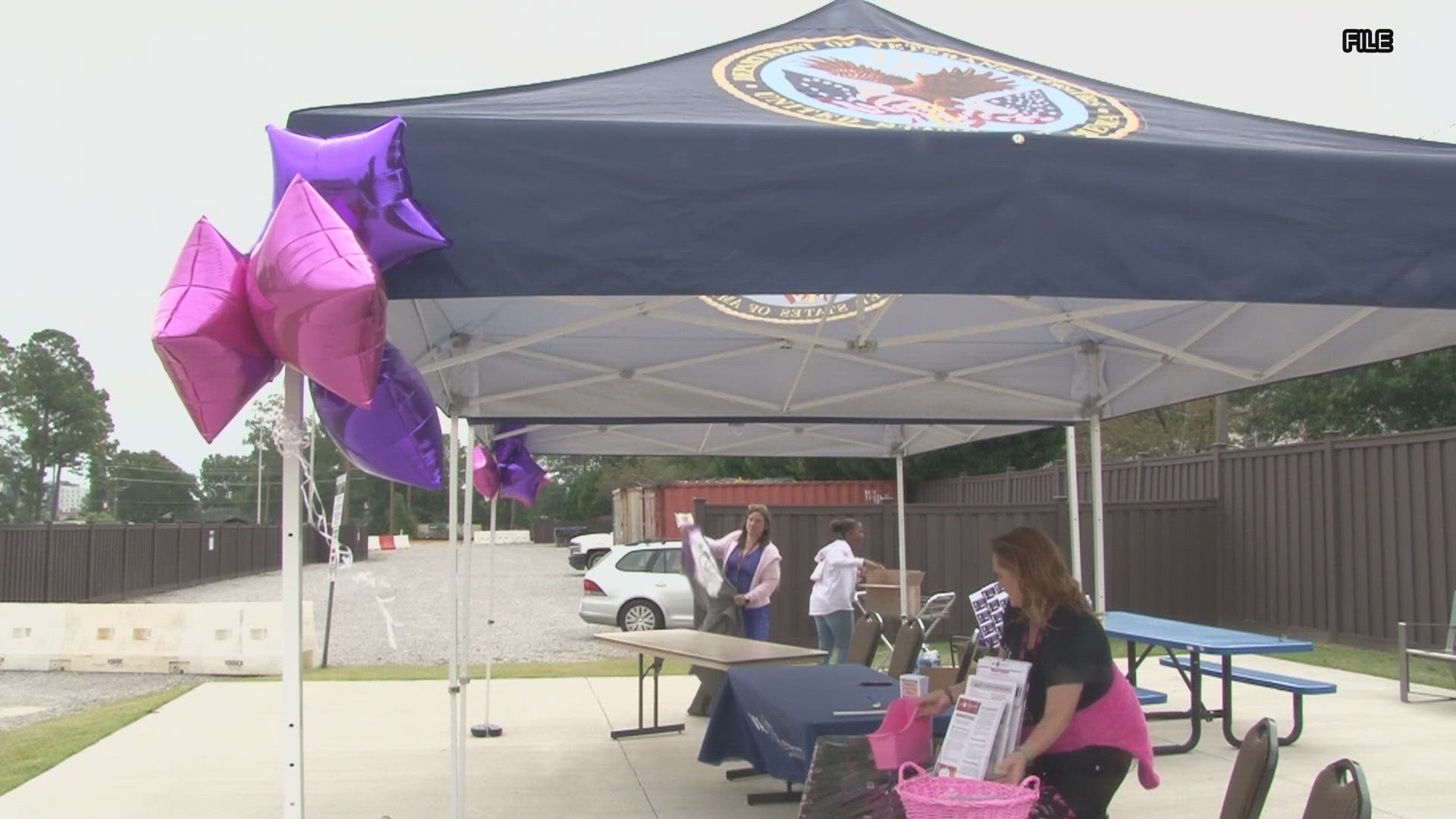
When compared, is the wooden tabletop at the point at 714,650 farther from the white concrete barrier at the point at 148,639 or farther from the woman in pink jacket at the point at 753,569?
the white concrete barrier at the point at 148,639

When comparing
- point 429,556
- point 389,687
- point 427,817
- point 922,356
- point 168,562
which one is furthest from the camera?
point 429,556

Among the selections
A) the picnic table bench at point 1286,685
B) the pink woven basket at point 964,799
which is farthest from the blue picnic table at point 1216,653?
the pink woven basket at point 964,799

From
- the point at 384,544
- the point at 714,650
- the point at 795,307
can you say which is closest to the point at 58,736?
the point at 714,650

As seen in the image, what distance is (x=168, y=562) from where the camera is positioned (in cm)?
2553

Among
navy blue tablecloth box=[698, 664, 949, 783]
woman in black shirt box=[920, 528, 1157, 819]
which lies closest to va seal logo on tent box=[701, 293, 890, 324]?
navy blue tablecloth box=[698, 664, 949, 783]

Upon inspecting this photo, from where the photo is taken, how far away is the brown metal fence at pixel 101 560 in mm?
19781

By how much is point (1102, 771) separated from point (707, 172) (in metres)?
1.94

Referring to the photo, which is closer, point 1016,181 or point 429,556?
point 1016,181

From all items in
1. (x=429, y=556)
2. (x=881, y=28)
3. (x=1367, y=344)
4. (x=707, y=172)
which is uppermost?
(x=881, y=28)

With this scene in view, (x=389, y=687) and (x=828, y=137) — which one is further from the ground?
(x=828, y=137)

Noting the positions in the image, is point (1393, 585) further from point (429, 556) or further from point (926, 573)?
point (429, 556)

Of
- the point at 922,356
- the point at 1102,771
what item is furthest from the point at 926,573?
the point at 1102,771

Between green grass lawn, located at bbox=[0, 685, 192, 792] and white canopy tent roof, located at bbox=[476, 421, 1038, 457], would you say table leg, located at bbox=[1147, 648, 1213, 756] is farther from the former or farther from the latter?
green grass lawn, located at bbox=[0, 685, 192, 792]

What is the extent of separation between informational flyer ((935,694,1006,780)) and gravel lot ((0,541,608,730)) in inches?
246
